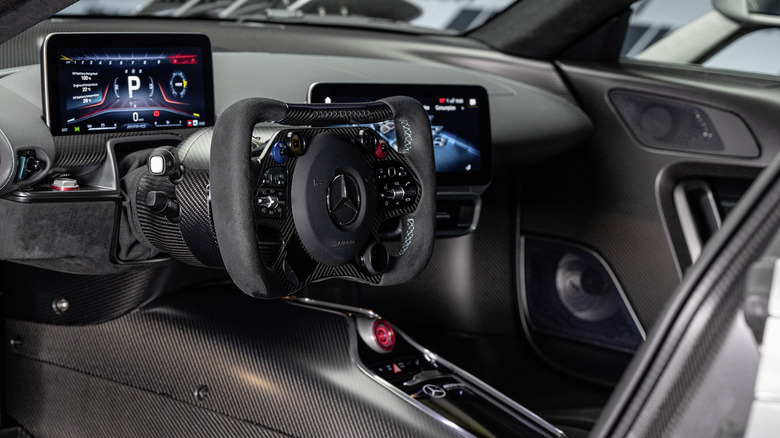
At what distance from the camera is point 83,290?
77.5 inches

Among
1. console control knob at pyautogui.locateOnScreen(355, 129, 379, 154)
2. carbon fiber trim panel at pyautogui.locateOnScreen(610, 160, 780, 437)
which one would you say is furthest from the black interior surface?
carbon fiber trim panel at pyautogui.locateOnScreen(610, 160, 780, 437)

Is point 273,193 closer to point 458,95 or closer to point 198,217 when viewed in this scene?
point 198,217

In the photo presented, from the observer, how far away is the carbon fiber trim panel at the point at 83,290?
1938mm

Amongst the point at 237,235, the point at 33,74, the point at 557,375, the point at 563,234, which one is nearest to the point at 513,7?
the point at 563,234

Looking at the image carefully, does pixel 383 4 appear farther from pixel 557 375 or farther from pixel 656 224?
pixel 557 375

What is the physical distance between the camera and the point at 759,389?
1.72 feet

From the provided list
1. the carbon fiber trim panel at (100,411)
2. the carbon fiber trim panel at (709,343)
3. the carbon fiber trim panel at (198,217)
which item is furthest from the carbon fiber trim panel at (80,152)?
the carbon fiber trim panel at (709,343)

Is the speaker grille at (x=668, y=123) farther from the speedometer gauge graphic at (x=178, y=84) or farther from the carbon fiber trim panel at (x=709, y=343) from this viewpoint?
the carbon fiber trim panel at (x=709, y=343)

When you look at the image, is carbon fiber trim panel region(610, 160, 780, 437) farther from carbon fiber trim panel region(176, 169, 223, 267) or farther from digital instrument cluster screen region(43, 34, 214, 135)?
digital instrument cluster screen region(43, 34, 214, 135)

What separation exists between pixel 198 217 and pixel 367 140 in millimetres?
293

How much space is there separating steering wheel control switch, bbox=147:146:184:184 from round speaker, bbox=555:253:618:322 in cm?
139

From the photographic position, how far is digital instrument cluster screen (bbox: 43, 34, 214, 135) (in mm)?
1484

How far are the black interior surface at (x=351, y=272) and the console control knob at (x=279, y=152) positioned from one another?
2 cm

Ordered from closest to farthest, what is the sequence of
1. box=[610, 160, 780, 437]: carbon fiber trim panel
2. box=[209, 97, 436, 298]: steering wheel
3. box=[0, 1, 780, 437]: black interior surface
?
box=[610, 160, 780, 437]: carbon fiber trim panel < box=[209, 97, 436, 298]: steering wheel < box=[0, 1, 780, 437]: black interior surface
